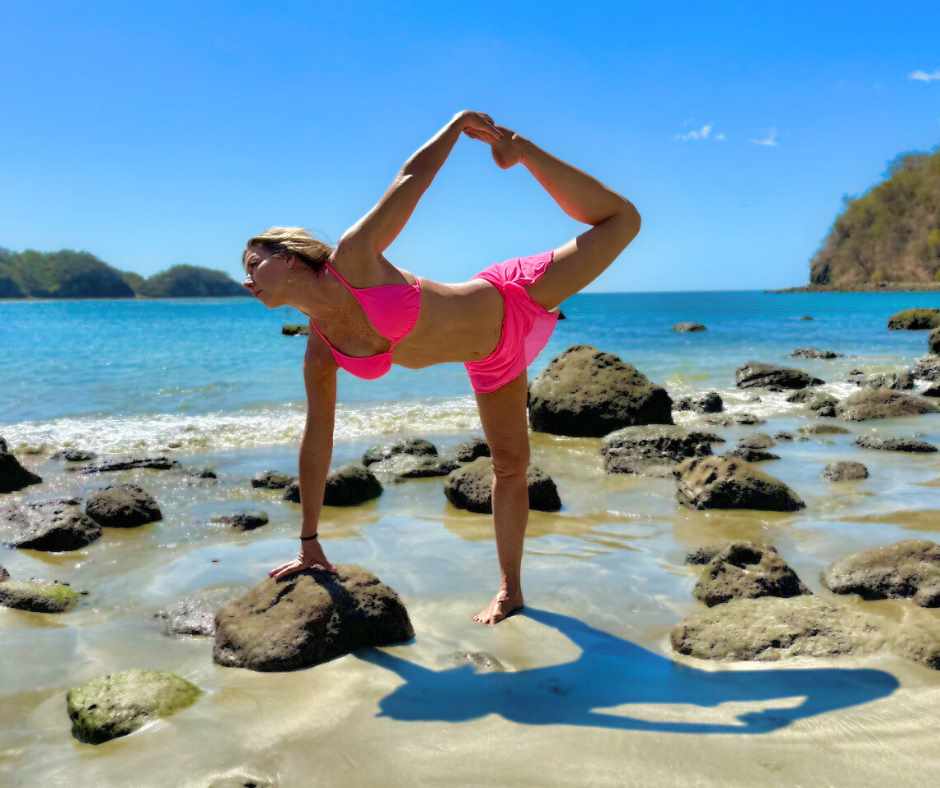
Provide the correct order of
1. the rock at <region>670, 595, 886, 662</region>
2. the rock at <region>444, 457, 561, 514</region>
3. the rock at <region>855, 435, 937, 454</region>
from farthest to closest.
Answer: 1. the rock at <region>855, 435, 937, 454</region>
2. the rock at <region>444, 457, 561, 514</region>
3. the rock at <region>670, 595, 886, 662</region>

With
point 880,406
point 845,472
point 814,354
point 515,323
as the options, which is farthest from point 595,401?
point 814,354

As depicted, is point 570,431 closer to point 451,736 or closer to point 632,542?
point 632,542

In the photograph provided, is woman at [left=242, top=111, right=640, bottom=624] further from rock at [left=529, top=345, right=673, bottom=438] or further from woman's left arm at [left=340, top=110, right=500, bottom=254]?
rock at [left=529, top=345, right=673, bottom=438]

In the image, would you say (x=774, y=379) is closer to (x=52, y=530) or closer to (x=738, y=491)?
(x=738, y=491)

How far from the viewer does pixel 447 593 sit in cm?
452

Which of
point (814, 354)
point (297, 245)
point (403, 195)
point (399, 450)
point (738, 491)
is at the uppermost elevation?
point (403, 195)

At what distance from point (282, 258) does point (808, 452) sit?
273 inches

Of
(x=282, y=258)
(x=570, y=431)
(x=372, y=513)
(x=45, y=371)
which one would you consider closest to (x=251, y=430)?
(x=570, y=431)

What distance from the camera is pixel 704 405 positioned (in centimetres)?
1349

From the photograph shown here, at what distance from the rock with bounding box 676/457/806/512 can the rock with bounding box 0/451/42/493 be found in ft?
19.9

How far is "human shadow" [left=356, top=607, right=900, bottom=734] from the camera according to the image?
300 centimetres

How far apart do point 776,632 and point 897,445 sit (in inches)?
230

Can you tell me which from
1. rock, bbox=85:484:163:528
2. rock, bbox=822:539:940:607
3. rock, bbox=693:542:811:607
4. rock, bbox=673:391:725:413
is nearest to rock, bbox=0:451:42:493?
rock, bbox=85:484:163:528

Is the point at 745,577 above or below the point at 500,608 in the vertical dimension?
above
